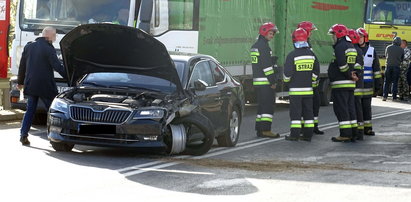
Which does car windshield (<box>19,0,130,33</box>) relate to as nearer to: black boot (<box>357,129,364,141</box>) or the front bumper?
black boot (<box>357,129,364,141</box>)

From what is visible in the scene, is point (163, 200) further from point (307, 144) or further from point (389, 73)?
point (389, 73)

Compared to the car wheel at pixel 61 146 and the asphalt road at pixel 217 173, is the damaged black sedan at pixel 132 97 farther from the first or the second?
the asphalt road at pixel 217 173

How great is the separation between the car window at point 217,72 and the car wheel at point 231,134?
54 cm

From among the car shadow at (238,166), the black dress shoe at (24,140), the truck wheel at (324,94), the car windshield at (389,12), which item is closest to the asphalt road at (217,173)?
the car shadow at (238,166)

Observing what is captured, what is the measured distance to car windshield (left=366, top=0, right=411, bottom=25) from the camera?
29250 mm

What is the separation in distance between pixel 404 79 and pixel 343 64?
500 inches

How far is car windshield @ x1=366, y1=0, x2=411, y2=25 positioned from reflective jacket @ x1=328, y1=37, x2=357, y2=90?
13.6m

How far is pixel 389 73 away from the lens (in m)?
27.8

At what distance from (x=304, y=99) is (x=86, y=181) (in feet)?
21.0

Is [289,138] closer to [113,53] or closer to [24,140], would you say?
[113,53]

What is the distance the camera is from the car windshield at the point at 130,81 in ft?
42.6

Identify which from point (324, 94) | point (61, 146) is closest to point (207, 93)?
point (61, 146)

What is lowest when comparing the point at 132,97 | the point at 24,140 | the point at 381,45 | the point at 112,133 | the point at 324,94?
the point at 324,94

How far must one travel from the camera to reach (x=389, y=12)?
29.6 m
